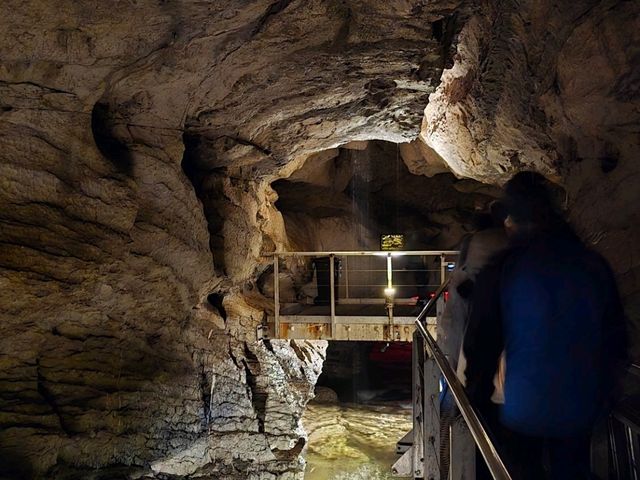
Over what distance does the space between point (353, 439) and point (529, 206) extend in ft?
31.7

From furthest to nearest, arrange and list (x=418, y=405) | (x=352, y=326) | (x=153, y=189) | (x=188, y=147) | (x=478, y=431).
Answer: (x=352, y=326) < (x=188, y=147) < (x=153, y=189) < (x=418, y=405) < (x=478, y=431)

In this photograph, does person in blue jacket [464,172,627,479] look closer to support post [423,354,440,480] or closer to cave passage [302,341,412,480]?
support post [423,354,440,480]

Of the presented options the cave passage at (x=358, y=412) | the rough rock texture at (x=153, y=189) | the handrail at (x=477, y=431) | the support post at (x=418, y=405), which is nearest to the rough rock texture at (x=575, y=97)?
the rough rock texture at (x=153, y=189)

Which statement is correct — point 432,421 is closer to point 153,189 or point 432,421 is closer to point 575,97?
point 575,97

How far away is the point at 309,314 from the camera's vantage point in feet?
26.6

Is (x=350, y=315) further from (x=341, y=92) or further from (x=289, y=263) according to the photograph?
(x=341, y=92)

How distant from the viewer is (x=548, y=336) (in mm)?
1756

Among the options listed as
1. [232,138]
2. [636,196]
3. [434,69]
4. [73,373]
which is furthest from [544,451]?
[232,138]

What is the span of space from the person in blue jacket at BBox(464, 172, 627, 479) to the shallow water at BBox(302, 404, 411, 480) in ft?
24.8

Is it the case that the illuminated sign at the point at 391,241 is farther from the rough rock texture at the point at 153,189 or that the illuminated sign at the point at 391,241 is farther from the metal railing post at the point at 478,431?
the metal railing post at the point at 478,431

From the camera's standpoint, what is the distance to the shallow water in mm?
8836

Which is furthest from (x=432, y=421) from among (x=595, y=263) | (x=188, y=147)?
(x=188, y=147)

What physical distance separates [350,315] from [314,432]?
4.36 meters

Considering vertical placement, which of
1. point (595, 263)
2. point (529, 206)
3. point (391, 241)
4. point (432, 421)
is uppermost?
point (391, 241)
